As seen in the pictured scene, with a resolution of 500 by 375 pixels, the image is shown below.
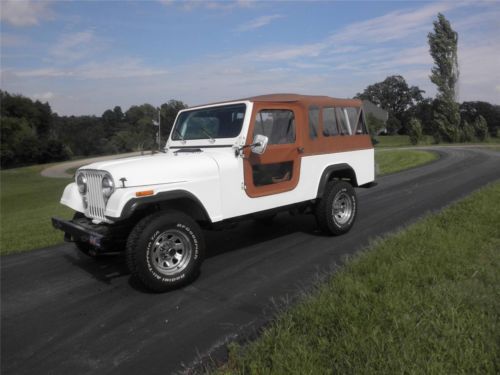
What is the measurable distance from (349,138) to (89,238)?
4285 mm

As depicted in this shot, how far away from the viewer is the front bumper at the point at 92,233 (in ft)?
13.6

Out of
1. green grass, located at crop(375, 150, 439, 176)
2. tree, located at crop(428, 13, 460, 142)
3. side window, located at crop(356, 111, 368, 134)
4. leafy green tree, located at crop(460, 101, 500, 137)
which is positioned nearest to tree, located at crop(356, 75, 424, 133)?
leafy green tree, located at crop(460, 101, 500, 137)

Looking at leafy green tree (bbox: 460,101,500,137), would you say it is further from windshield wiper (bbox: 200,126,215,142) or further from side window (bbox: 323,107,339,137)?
windshield wiper (bbox: 200,126,215,142)

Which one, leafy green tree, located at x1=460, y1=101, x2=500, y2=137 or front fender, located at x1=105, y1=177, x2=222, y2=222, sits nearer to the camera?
front fender, located at x1=105, y1=177, x2=222, y2=222

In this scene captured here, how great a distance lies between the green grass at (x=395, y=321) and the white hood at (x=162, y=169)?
1.86 meters

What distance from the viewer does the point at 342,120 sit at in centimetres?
649

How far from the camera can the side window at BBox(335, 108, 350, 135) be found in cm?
639

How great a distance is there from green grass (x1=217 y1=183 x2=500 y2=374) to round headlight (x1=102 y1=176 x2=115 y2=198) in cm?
214

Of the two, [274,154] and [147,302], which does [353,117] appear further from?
[147,302]

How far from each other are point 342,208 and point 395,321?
11.6 ft

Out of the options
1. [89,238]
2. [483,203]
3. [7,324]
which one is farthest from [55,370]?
[483,203]

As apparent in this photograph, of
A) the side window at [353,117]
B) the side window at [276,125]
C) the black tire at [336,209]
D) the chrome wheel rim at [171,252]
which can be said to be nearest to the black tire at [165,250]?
the chrome wheel rim at [171,252]

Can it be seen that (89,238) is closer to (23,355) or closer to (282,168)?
(23,355)

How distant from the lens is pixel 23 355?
323 centimetres
